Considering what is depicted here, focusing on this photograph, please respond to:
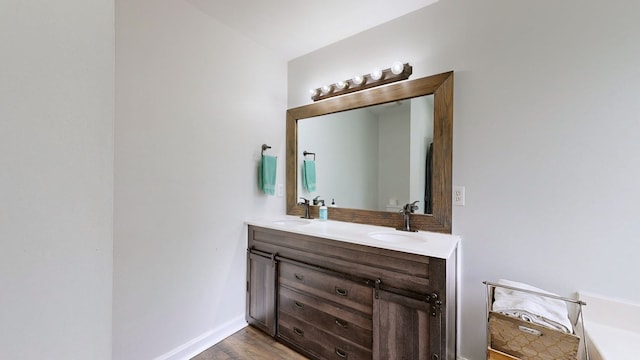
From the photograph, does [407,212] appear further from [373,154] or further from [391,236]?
[373,154]

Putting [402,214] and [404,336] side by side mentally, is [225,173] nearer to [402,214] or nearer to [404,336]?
[402,214]

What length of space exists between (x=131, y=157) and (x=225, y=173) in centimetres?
67

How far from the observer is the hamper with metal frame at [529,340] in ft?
3.55

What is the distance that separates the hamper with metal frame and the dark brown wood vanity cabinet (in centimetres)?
22

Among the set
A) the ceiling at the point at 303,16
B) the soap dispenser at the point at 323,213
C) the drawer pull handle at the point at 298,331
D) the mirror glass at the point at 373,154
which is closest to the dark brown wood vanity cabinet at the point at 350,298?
the drawer pull handle at the point at 298,331

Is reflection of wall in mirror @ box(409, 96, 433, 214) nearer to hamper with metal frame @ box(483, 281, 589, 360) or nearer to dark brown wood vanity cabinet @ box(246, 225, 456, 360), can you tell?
dark brown wood vanity cabinet @ box(246, 225, 456, 360)

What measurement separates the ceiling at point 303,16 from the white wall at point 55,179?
153 cm

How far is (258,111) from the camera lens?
239 cm

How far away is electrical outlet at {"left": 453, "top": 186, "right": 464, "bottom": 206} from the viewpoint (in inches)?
68.1

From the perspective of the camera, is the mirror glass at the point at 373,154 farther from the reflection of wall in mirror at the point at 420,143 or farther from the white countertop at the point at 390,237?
the white countertop at the point at 390,237

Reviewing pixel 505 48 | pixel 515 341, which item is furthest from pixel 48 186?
pixel 505 48

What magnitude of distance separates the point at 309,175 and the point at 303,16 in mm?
1376

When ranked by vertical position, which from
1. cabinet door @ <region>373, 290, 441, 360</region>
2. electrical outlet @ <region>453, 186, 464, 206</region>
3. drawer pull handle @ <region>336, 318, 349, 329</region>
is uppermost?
electrical outlet @ <region>453, 186, 464, 206</region>

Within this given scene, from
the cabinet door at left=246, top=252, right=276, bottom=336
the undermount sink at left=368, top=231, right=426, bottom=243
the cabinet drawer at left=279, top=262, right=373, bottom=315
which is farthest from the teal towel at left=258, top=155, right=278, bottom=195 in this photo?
the undermount sink at left=368, top=231, right=426, bottom=243
